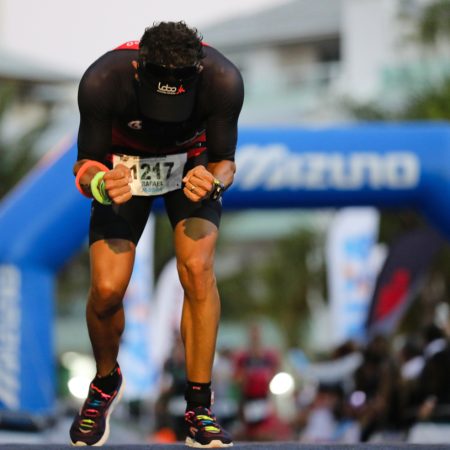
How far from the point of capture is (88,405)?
17.5 ft

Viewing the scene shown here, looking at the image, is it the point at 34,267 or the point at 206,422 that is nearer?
the point at 206,422

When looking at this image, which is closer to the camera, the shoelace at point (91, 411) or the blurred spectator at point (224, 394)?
the shoelace at point (91, 411)

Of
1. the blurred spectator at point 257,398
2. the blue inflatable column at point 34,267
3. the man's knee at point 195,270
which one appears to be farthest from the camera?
the blurred spectator at point 257,398

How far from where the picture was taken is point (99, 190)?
4.90 metres

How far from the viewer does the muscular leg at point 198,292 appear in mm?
5102

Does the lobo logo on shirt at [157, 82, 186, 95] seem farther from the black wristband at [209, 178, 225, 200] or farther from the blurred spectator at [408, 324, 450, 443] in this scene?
the blurred spectator at [408, 324, 450, 443]

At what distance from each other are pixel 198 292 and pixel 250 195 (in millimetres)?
5183

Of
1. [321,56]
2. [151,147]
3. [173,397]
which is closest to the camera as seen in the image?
[151,147]

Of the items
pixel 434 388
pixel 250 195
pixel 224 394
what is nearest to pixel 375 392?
pixel 434 388

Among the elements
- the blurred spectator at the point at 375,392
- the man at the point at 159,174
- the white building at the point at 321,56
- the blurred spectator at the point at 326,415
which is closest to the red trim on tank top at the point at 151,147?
the man at the point at 159,174

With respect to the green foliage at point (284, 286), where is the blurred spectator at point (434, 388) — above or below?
above

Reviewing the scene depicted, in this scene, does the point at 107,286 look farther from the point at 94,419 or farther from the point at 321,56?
the point at 321,56

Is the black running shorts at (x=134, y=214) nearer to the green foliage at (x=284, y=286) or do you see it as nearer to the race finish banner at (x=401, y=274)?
the race finish banner at (x=401, y=274)

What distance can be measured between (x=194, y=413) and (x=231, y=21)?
5868 centimetres
